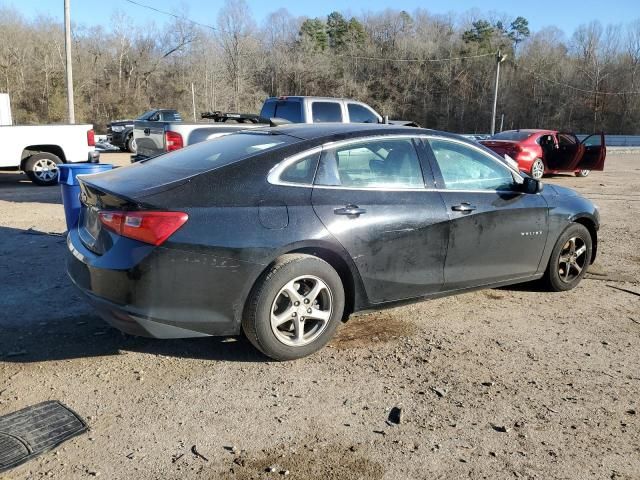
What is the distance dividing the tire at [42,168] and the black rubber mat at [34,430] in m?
9.77

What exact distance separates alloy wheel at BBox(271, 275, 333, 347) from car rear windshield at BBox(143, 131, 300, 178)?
969 mm

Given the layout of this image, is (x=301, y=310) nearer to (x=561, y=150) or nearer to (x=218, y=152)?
(x=218, y=152)

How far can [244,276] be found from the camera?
11.5ft

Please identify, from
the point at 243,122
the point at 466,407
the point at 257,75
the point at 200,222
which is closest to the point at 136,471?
the point at 200,222

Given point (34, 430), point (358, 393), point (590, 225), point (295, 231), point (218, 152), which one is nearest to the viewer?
point (34, 430)

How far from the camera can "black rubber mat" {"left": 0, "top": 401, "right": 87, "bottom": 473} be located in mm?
2760

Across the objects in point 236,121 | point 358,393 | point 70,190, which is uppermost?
point 236,121

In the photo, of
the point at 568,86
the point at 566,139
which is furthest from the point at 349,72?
the point at 566,139

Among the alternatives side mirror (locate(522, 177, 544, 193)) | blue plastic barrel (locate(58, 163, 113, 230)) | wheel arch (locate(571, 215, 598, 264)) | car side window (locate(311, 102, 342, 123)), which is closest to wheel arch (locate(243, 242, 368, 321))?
side mirror (locate(522, 177, 544, 193))

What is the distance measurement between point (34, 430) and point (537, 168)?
52.2ft

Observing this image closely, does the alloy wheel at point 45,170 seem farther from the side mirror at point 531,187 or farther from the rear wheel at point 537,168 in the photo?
the rear wheel at point 537,168

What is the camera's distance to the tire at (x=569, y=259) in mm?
5332

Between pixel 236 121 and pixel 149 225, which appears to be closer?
pixel 149 225

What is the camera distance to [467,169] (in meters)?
4.72
